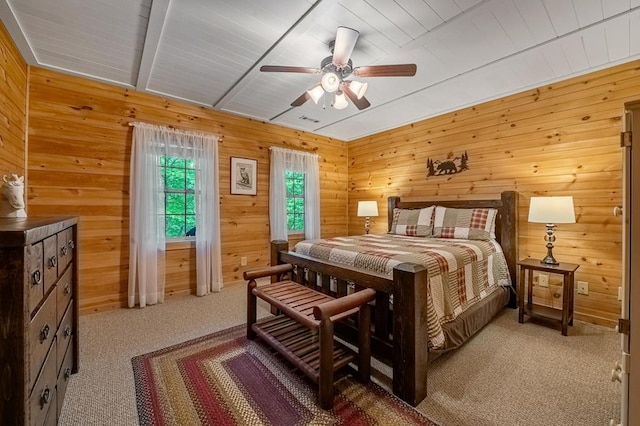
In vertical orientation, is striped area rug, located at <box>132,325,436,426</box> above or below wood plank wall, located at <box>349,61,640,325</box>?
below

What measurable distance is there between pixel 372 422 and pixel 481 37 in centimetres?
274

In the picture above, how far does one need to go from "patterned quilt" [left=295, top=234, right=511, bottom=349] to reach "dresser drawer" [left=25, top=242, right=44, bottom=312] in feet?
5.61

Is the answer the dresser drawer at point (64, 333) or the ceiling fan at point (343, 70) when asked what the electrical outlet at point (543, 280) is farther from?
the dresser drawer at point (64, 333)

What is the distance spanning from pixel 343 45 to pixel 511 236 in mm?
2651

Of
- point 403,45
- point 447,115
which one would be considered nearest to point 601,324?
point 447,115

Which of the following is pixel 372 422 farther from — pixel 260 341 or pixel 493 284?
pixel 493 284

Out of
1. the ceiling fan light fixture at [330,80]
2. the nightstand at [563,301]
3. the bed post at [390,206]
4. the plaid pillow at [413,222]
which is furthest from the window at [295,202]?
the nightstand at [563,301]

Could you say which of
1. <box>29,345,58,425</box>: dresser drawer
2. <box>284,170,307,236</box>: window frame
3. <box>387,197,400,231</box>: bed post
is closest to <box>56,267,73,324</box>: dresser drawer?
<box>29,345,58,425</box>: dresser drawer

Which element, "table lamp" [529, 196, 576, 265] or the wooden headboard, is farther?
the wooden headboard

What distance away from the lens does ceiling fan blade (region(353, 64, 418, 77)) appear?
1.92 meters

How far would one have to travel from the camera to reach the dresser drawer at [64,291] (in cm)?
139

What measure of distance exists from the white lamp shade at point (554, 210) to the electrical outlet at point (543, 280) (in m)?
0.75

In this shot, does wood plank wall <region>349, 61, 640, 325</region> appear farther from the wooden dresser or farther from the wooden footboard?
the wooden dresser

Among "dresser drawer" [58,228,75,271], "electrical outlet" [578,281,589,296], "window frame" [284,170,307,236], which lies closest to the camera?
"dresser drawer" [58,228,75,271]
